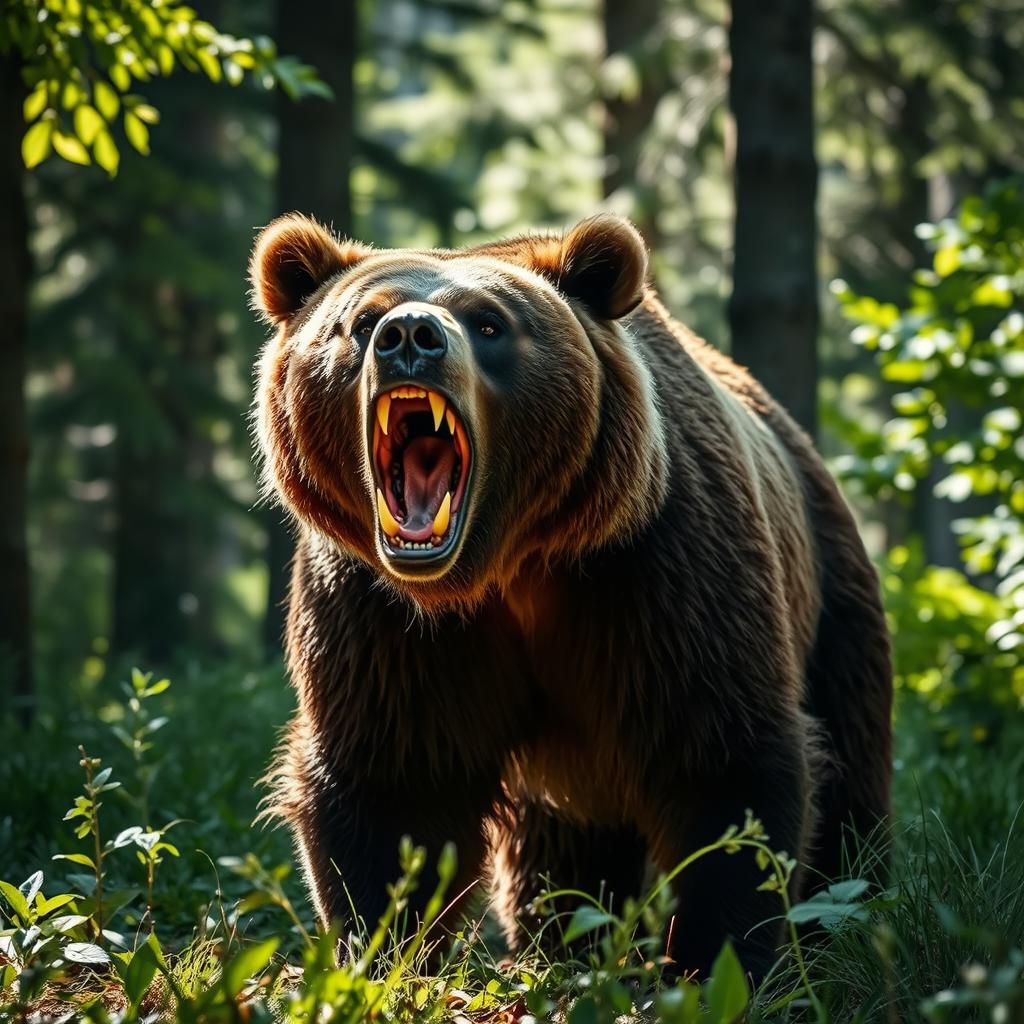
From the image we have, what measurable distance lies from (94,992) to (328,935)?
50.0 inches

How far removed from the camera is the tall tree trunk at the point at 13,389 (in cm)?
742

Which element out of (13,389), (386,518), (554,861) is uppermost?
(13,389)

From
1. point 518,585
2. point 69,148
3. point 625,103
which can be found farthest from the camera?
point 625,103

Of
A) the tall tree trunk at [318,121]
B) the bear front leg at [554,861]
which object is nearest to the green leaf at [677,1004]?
the bear front leg at [554,861]

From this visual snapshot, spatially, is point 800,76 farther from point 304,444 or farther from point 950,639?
point 304,444

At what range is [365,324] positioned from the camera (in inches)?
140

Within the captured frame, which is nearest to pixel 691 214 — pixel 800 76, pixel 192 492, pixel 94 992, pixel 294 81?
pixel 192 492

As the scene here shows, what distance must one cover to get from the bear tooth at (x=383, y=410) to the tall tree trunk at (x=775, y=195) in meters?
4.94

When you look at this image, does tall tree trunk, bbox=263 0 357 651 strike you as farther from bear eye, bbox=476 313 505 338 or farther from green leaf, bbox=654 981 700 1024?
green leaf, bbox=654 981 700 1024

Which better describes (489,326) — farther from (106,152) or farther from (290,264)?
(106,152)

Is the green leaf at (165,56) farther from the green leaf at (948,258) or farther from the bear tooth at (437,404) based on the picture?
the green leaf at (948,258)

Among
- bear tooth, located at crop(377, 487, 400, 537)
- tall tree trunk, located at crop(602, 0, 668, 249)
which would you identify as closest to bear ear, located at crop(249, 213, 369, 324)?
bear tooth, located at crop(377, 487, 400, 537)

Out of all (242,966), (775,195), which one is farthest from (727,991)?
(775,195)

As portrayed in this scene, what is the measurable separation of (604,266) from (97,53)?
232cm
